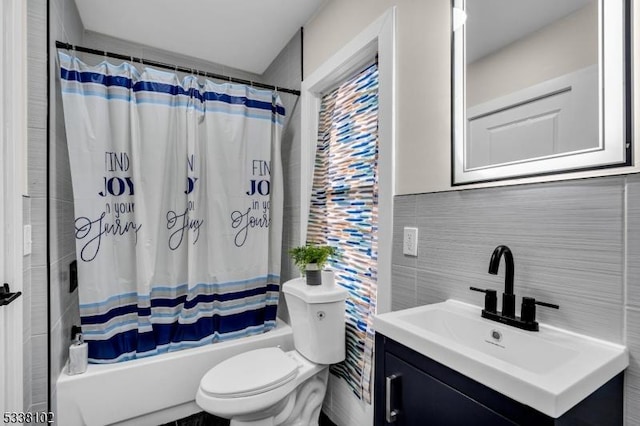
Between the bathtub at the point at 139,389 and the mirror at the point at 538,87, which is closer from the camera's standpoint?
the mirror at the point at 538,87

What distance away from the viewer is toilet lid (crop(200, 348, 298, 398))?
1.40m

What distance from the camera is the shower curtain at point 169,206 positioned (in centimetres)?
164

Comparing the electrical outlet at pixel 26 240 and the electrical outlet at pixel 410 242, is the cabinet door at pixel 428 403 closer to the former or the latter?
the electrical outlet at pixel 410 242

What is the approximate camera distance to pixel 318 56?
1989mm

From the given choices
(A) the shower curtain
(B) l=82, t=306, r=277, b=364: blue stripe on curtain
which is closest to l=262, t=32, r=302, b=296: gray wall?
(A) the shower curtain

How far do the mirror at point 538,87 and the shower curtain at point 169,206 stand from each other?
4.37 feet

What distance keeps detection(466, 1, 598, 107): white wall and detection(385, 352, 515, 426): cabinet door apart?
886 mm

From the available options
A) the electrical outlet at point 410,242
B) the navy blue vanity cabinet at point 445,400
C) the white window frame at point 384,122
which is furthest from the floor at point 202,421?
the electrical outlet at point 410,242

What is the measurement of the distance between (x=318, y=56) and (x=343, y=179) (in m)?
0.83

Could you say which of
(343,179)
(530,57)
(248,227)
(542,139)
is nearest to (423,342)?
(542,139)

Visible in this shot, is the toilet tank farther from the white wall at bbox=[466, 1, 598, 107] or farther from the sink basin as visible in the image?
the white wall at bbox=[466, 1, 598, 107]

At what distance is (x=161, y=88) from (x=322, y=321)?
5.25ft

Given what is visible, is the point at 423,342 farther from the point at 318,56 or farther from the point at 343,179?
the point at 318,56

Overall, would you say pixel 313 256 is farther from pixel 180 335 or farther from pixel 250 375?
pixel 180 335
